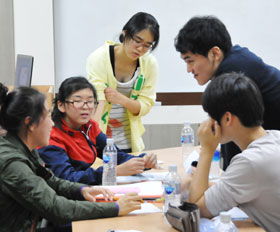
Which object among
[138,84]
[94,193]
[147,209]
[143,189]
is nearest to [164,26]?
[138,84]

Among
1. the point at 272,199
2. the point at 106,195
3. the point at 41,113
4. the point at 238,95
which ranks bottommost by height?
the point at 106,195

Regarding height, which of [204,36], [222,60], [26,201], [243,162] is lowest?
[26,201]

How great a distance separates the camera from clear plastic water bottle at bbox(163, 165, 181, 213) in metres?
1.56

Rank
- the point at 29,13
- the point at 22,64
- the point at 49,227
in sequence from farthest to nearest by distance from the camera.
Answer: the point at 29,13 → the point at 22,64 → the point at 49,227

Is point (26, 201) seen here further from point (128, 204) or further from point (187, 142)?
point (187, 142)

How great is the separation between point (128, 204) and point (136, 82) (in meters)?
1.38

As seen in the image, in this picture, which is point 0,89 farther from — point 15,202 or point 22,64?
point 22,64

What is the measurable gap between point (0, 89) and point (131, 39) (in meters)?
1.24

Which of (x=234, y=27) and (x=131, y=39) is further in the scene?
(x=234, y=27)

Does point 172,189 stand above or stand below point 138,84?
below

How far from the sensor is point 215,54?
1880 millimetres

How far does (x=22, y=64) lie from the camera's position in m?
3.20

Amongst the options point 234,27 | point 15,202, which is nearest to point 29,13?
point 234,27

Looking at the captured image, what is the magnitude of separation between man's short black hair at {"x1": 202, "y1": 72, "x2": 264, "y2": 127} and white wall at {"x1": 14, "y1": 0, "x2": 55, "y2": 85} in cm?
286
